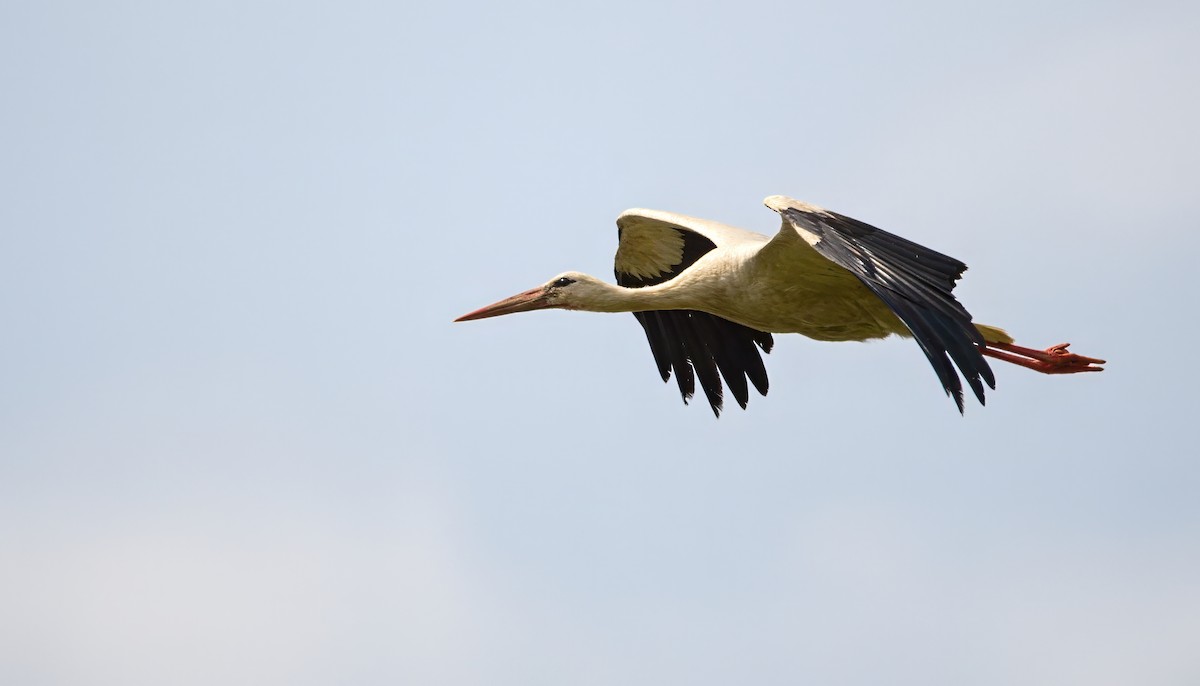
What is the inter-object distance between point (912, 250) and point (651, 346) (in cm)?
397

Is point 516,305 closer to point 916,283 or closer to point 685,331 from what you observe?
point 685,331

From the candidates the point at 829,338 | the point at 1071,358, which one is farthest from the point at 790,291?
the point at 1071,358

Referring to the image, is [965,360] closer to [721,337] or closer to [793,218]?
[793,218]

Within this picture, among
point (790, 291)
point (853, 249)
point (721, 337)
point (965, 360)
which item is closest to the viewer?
point (965, 360)

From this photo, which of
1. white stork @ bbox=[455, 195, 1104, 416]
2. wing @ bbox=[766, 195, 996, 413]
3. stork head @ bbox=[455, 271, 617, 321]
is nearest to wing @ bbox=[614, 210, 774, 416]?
white stork @ bbox=[455, 195, 1104, 416]

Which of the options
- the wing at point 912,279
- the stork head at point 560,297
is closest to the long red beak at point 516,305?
the stork head at point 560,297

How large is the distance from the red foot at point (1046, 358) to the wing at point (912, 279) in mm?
2035

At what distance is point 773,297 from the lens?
11234 millimetres

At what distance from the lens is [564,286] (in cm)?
1233

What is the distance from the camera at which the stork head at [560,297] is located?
12.2 meters

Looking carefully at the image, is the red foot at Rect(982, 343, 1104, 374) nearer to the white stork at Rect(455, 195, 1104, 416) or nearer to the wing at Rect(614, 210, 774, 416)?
the white stork at Rect(455, 195, 1104, 416)

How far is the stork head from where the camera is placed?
40.1 feet

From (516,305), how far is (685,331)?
163 centimetres

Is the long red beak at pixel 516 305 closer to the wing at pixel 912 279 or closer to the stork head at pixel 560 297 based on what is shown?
the stork head at pixel 560 297
